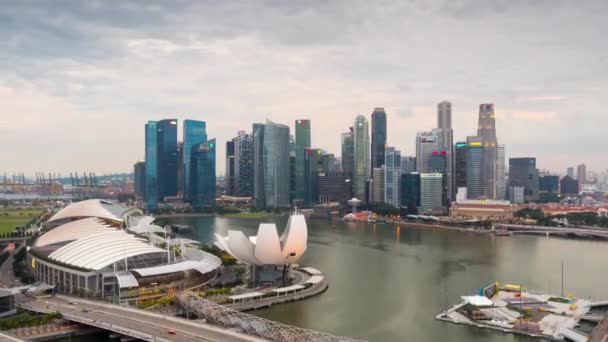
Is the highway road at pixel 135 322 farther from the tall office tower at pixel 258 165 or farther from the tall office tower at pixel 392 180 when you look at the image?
the tall office tower at pixel 258 165

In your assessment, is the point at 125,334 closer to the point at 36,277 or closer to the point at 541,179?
the point at 36,277

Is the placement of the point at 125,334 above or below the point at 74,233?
below

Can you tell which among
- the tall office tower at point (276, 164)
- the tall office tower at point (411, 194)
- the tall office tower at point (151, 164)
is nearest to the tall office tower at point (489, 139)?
the tall office tower at point (411, 194)

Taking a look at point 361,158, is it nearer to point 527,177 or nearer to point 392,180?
point 392,180

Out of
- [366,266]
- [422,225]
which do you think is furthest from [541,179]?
[366,266]

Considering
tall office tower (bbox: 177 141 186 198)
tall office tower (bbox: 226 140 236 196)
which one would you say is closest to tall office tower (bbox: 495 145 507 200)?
tall office tower (bbox: 226 140 236 196)

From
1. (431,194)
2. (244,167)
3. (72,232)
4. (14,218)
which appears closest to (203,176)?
(244,167)

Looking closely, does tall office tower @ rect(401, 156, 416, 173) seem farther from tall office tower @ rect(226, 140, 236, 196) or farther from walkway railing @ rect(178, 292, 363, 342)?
walkway railing @ rect(178, 292, 363, 342)
